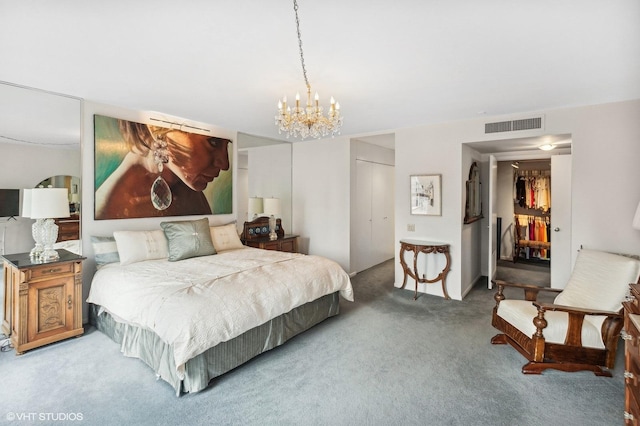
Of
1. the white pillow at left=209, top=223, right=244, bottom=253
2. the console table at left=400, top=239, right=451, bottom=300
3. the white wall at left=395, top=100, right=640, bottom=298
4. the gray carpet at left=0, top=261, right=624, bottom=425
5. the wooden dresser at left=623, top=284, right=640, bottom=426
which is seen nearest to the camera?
the wooden dresser at left=623, top=284, right=640, bottom=426

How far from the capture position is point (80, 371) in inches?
101

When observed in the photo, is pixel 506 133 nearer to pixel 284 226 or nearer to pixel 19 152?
pixel 284 226

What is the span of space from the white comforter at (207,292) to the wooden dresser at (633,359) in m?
2.31

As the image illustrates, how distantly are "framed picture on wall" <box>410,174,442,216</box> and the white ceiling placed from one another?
1206mm

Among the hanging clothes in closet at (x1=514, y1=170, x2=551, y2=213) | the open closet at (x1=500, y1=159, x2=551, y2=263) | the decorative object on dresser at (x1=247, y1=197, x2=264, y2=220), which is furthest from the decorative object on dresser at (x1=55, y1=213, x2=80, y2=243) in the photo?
the hanging clothes in closet at (x1=514, y1=170, x2=551, y2=213)

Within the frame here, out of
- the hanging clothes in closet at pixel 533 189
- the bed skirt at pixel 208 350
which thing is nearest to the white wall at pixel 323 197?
the bed skirt at pixel 208 350

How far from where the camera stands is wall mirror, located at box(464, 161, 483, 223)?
4746 mm

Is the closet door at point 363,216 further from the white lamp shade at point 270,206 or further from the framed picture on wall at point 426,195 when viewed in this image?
the white lamp shade at point 270,206

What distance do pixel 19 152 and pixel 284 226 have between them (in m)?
3.85

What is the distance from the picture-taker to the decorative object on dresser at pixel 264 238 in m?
4.97

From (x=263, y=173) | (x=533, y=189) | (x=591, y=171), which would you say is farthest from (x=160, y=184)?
(x=533, y=189)

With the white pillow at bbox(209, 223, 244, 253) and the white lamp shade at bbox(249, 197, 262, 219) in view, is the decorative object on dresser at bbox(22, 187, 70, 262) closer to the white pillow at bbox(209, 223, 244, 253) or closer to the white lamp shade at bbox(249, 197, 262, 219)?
the white pillow at bbox(209, 223, 244, 253)

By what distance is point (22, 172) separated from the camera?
10.2ft

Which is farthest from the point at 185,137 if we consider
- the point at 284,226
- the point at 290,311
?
the point at 290,311
